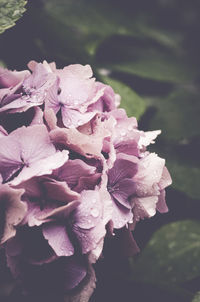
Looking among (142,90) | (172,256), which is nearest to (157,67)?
(142,90)

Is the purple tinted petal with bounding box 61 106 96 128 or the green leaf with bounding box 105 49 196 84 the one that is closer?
the purple tinted petal with bounding box 61 106 96 128

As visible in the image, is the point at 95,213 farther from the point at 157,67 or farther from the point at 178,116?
the point at 157,67

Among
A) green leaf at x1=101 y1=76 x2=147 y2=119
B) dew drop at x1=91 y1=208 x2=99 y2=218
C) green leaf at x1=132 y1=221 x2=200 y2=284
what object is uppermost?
dew drop at x1=91 y1=208 x2=99 y2=218

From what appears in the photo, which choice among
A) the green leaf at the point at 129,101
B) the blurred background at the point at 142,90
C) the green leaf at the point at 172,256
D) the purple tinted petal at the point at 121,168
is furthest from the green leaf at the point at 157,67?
the purple tinted petal at the point at 121,168

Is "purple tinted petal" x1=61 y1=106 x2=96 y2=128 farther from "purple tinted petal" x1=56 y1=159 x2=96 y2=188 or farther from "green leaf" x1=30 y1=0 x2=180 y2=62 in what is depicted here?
"green leaf" x1=30 y1=0 x2=180 y2=62

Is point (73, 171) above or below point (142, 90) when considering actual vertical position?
above

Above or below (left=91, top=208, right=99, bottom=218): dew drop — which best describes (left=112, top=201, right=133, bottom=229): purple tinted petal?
below

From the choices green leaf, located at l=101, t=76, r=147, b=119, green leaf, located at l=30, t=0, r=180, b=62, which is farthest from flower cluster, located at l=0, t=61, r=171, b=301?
green leaf, located at l=30, t=0, r=180, b=62
